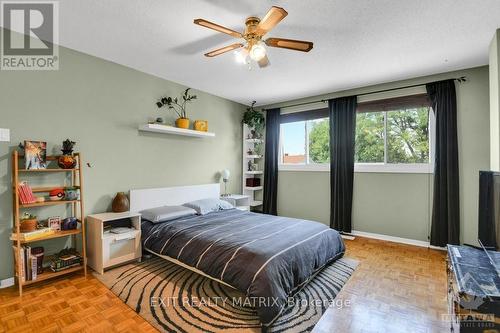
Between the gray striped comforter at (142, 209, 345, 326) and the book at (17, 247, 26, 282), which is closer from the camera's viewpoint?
the gray striped comforter at (142, 209, 345, 326)

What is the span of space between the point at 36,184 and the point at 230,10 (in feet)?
8.94

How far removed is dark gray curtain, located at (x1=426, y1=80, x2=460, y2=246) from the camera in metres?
3.39

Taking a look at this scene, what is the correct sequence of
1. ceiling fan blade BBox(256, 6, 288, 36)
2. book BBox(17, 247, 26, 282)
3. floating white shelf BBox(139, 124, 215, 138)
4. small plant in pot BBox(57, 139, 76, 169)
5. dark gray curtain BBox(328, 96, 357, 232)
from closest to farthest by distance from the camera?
ceiling fan blade BBox(256, 6, 288, 36), book BBox(17, 247, 26, 282), small plant in pot BBox(57, 139, 76, 169), floating white shelf BBox(139, 124, 215, 138), dark gray curtain BBox(328, 96, 357, 232)

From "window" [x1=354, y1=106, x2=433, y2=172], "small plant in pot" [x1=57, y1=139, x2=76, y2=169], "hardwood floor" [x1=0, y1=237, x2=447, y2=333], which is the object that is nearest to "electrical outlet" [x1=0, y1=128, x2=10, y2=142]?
"small plant in pot" [x1=57, y1=139, x2=76, y2=169]

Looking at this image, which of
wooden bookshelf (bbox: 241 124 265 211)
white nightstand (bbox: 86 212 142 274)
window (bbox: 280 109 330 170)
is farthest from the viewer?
wooden bookshelf (bbox: 241 124 265 211)

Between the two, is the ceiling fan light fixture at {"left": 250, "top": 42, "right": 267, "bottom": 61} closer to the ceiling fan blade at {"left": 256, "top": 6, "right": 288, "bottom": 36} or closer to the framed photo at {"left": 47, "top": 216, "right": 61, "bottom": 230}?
the ceiling fan blade at {"left": 256, "top": 6, "right": 288, "bottom": 36}

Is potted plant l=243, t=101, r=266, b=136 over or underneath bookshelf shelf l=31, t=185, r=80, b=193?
over

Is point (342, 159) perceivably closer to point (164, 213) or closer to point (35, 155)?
point (164, 213)

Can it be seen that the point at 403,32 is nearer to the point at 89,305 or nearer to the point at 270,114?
the point at 270,114

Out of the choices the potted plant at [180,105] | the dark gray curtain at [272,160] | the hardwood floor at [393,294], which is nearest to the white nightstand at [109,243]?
the potted plant at [180,105]

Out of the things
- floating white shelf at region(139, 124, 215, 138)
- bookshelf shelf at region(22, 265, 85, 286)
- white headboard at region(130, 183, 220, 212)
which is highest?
floating white shelf at region(139, 124, 215, 138)

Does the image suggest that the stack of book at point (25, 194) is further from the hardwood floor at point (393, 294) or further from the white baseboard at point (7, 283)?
the hardwood floor at point (393, 294)

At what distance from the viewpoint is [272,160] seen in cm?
525

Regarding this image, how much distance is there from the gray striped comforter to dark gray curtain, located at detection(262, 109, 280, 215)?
5.94 feet
